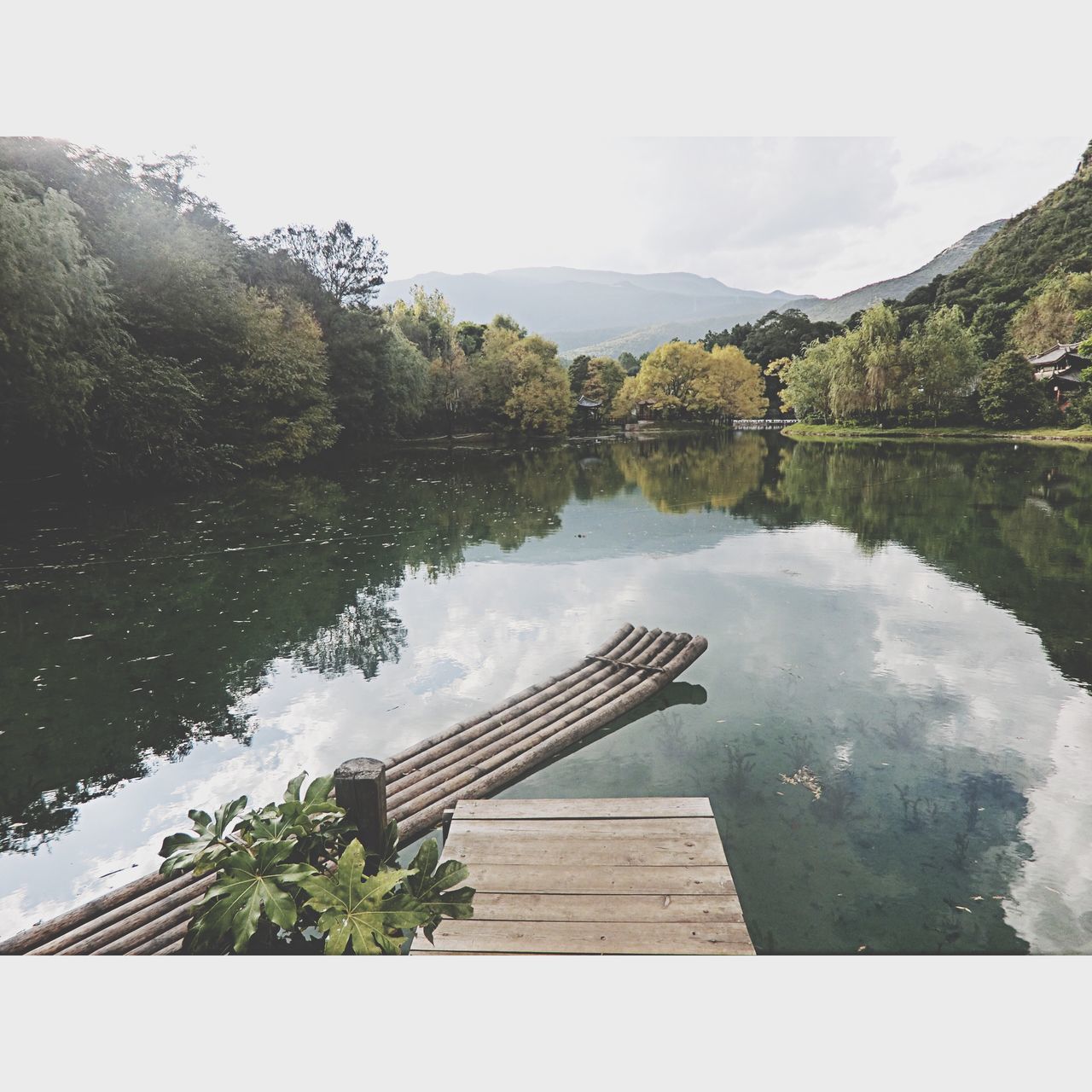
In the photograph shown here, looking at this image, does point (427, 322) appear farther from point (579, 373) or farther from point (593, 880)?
point (593, 880)

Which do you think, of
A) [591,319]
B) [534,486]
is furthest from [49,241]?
[591,319]

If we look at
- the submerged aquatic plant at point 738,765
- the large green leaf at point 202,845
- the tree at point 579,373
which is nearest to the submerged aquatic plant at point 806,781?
the submerged aquatic plant at point 738,765

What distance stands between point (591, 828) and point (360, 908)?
1350mm

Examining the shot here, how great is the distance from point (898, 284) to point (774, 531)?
224ft

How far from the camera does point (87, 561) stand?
10039 millimetres

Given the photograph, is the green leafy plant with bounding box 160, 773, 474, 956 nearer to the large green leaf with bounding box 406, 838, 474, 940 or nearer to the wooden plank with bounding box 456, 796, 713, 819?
the large green leaf with bounding box 406, 838, 474, 940

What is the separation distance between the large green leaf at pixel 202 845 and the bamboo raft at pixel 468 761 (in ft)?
0.63

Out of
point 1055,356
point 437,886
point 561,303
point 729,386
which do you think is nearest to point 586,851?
point 437,886

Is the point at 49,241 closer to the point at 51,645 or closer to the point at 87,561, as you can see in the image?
the point at 87,561

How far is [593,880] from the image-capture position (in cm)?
270

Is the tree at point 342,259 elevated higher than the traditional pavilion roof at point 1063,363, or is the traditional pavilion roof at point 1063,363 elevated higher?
the tree at point 342,259

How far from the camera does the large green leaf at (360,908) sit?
193 cm

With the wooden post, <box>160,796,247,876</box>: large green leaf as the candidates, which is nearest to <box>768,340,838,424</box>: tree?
the wooden post

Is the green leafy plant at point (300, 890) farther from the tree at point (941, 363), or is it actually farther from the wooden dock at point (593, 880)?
the tree at point (941, 363)
